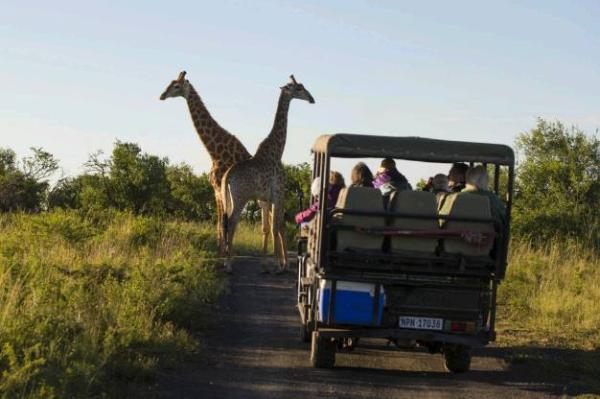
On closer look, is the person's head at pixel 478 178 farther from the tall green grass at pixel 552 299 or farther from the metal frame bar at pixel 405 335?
the tall green grass at pixel 552 299

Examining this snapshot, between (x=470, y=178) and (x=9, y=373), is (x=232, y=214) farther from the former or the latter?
(x=9, y=373)

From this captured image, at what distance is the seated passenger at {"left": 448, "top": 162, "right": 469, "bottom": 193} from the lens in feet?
33.0

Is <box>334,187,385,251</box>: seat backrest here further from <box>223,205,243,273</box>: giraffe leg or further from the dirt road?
<box>223,205,243,273</box>: giraffe leg

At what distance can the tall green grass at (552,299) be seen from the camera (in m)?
11.5

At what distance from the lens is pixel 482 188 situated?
364 inches

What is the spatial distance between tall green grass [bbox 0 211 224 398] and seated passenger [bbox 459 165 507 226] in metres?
3.30

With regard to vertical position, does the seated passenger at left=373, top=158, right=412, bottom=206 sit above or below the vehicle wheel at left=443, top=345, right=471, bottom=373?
above

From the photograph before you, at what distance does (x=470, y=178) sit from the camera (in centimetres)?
930

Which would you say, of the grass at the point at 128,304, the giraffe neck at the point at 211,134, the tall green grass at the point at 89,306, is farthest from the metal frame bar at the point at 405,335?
the giraffe neck at the point at 211,134

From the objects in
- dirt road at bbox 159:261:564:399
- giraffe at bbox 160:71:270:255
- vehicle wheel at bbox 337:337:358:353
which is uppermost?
giraffe at bbox 160:71:270:255

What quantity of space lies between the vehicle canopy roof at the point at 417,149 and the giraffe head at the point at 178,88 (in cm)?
935

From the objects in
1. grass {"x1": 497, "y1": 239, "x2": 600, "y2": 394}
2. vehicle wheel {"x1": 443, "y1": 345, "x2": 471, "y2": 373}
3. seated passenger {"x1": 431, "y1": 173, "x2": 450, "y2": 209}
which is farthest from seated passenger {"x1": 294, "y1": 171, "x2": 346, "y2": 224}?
grass {"x1": 497, "y1": 239, "x2": 600, "y2": 394}

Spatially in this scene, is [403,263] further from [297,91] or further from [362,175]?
[297,91]

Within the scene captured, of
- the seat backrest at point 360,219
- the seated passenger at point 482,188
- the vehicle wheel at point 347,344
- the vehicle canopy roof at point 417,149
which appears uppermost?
the vehicle canopy roof at point 417,149
